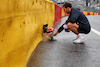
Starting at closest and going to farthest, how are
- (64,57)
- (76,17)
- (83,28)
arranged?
(64,57) → (76,17) → (83,28)

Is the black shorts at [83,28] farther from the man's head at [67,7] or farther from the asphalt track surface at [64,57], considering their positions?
the asphalt track surface at [64,57]

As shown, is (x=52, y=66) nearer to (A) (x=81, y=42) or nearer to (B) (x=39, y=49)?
(B) (x=39, y=49)

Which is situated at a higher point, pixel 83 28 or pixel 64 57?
pixel 83 28

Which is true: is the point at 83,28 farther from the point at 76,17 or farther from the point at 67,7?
the point at 67,7

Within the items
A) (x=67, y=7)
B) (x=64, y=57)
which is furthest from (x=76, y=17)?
(x=64, y=57)

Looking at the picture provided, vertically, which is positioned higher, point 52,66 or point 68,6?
point 68,6

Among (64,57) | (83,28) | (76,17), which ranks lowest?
(64,57)

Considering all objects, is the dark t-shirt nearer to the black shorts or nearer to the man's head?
the black shorts

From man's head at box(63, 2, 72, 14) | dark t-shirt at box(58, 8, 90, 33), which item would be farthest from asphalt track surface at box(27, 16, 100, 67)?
man's head at box(63, 2, 72, 14)

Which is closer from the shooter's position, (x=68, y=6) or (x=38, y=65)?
(x=38, y=65)

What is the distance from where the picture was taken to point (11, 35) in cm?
282

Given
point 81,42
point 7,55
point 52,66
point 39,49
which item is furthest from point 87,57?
point 7,55

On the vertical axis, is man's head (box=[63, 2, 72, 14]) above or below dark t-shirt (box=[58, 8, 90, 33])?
above

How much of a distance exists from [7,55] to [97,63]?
2013 mm
